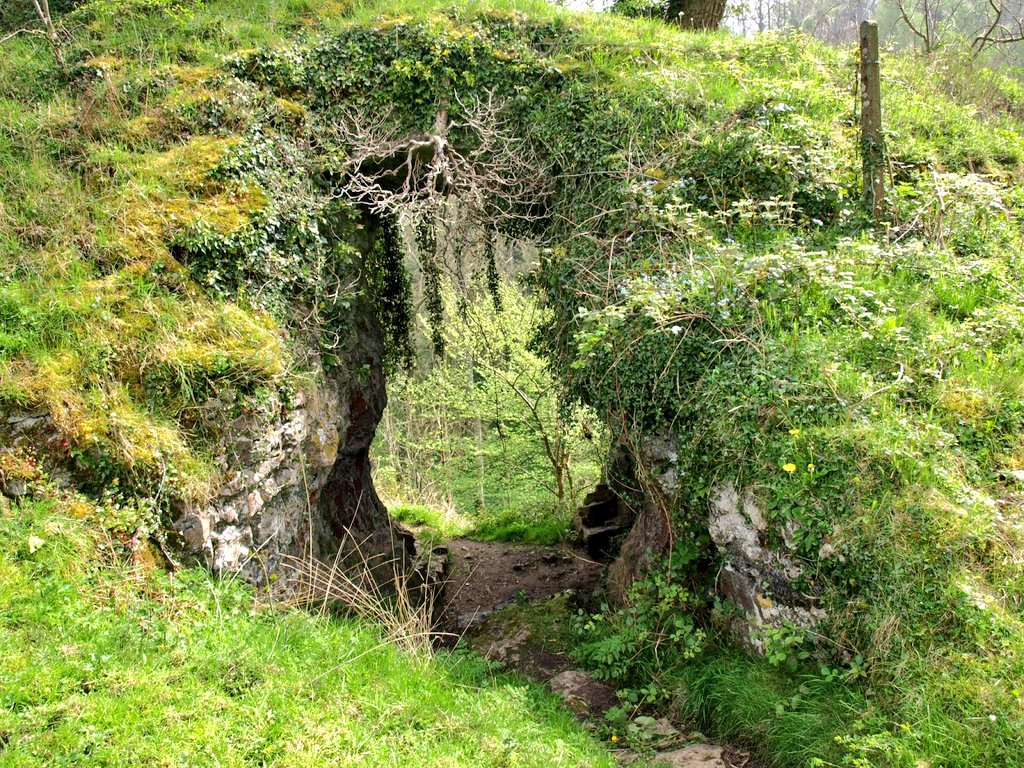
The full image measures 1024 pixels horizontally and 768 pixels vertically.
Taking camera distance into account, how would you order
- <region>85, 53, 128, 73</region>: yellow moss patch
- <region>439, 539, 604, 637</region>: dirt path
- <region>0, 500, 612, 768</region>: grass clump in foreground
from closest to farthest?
<region>0, 500, 612, 768</region>: grass clump in foreground, <region>85, 53, 128, 73</region>: yellow moss patch, <region>439, 539, 604, 637</region>: dirt path

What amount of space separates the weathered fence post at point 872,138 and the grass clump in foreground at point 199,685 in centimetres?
535

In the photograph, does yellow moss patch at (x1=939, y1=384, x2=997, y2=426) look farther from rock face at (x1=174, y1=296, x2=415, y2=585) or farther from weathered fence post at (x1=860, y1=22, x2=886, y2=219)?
rock face at (x1=174, y1=296, x2=415, y2=585)

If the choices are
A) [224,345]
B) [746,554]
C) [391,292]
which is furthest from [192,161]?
[746,554]

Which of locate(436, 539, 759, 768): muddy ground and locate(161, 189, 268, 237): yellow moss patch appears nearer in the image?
locate(436, 539, 759, 768): muddy ground

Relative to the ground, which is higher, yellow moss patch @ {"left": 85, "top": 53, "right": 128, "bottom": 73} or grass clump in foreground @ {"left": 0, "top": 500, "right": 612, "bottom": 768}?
yellow moss patch @ {"left": 85, "top": 53, "right": 128, "bottom": 73}

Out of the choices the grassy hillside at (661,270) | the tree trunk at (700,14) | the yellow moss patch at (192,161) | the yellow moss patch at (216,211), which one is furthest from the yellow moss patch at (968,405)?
the tree trunk at (700,14)

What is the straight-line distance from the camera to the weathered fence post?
5.92m

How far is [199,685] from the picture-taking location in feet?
11.2

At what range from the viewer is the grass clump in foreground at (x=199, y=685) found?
117 inches

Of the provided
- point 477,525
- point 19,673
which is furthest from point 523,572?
point 19,673

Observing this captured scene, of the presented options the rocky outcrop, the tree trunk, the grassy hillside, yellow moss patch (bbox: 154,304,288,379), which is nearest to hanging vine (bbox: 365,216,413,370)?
the grassy hillside

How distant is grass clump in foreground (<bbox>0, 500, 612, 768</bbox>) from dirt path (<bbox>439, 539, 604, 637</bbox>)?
3.89 metres

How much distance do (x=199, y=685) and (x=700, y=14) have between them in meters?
10.9

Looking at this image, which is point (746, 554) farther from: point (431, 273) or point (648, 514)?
point (431, 273)
